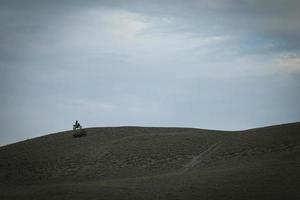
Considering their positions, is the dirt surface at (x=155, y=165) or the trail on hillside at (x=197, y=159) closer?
the dirt surface at (x=155, y=165)

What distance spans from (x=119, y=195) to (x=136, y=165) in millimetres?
13771

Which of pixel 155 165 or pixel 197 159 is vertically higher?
pixel 197 159

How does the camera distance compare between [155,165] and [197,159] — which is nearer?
[197,159]

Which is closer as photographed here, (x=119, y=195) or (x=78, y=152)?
(x=119, y=195)

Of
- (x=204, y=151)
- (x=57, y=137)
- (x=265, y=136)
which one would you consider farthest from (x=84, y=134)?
(x=265, y=136)

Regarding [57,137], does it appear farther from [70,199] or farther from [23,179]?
[70,199]

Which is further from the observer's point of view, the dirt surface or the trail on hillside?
the trail on hillside

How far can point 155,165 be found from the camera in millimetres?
44688

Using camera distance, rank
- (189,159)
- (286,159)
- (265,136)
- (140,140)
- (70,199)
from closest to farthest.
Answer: (70,199)
(286,159)
(189,159)
(265,136)
(140,140)

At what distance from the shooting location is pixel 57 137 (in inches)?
2466

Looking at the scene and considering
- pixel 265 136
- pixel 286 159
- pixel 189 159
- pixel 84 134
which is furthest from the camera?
pixel 84 134

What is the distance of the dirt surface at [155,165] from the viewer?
32.2 meters

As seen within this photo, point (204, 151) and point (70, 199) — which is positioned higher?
point (204, 151)

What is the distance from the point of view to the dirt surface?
32.2 meters
